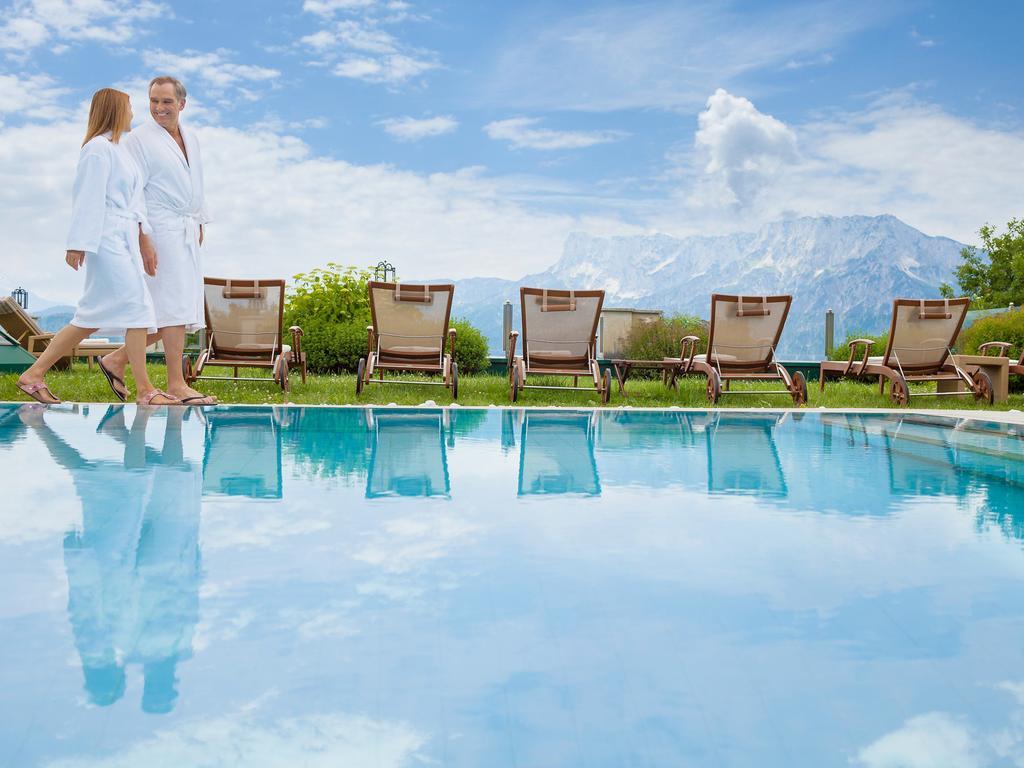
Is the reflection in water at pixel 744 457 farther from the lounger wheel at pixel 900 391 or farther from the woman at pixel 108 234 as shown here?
the woman at pixel 108 234

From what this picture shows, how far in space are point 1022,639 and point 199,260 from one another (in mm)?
5754

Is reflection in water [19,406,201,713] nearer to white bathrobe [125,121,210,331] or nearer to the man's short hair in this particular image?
white bathrobe [125,121,210,331]

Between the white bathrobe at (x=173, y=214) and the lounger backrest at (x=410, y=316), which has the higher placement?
the white bathrobe at (x=173, y=214)

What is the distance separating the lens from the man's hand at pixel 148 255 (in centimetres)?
612

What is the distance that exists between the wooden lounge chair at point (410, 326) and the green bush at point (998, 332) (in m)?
5.96

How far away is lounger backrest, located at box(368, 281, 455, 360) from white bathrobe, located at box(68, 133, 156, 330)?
7.42ft

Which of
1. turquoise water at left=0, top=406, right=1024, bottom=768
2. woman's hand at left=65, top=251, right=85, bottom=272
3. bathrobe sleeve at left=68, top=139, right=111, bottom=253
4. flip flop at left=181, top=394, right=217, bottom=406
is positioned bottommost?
turquoise water at left=0, top=406, right=1024, bottom=768

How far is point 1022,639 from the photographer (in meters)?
1.79

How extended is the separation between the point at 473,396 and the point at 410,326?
0.82m

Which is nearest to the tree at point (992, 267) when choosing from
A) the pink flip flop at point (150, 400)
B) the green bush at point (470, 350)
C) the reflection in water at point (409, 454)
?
the green bush at point (470, 350)

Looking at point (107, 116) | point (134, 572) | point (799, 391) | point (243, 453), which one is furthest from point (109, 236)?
point (799, 391)

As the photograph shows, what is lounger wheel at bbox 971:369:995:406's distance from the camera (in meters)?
8.54

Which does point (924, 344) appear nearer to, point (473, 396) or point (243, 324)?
point (473, 396)

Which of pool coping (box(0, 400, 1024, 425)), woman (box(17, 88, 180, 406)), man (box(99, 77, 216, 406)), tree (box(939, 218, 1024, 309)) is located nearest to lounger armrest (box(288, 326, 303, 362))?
pool coping (box(0, 400, 1024, 425))
